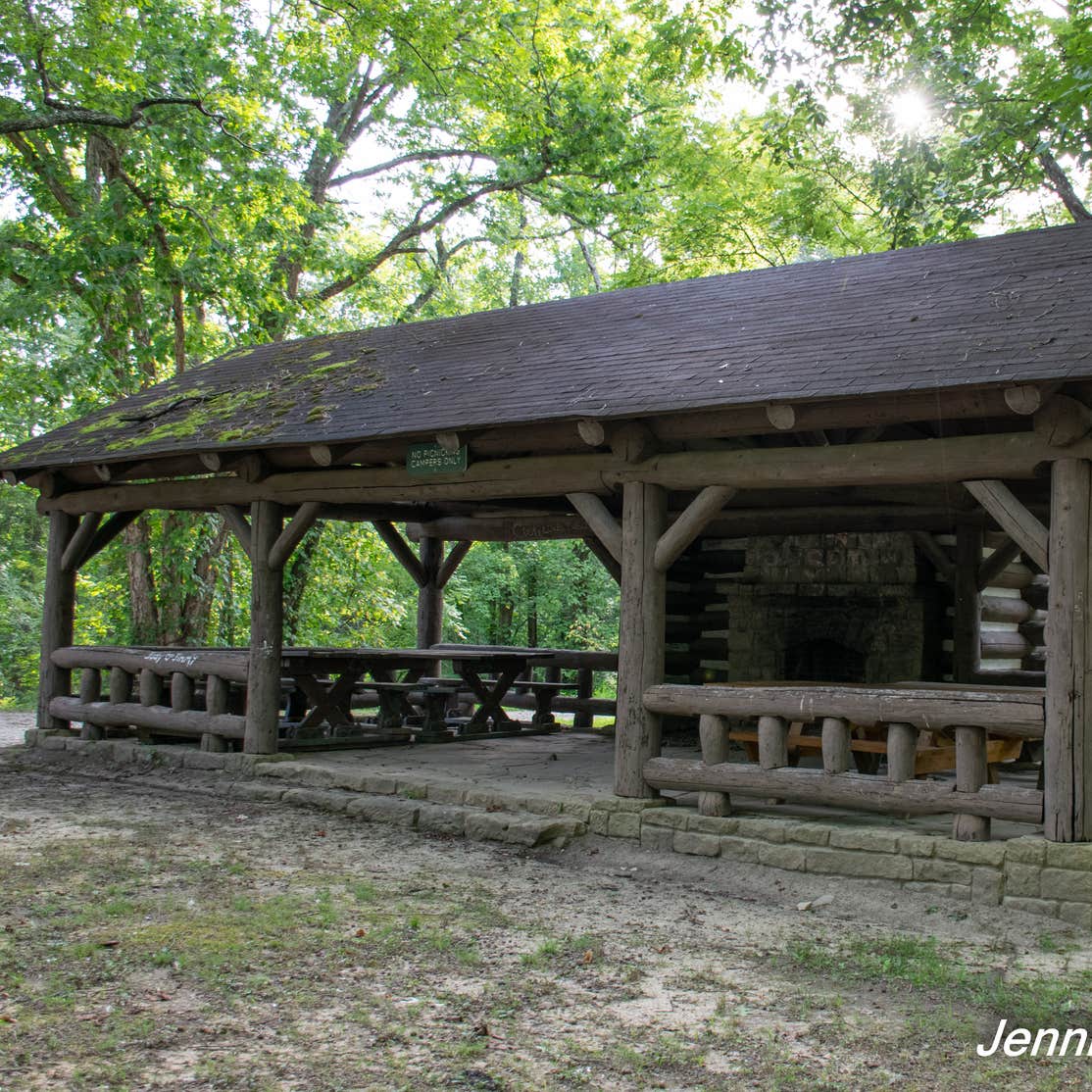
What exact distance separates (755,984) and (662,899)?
150 centimetres

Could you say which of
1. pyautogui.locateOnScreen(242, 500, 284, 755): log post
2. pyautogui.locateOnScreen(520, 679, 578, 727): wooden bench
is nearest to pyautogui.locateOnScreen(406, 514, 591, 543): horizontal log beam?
pyautogui.locateOnScreen(520, 679, 578, 727): wooden bench

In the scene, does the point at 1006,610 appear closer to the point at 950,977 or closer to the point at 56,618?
the point at 950,977

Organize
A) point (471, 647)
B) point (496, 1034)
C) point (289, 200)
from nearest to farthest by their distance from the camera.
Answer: point (496, 1034), point (471, 647), point (289, 200)

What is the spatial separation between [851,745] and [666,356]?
2.95 meters

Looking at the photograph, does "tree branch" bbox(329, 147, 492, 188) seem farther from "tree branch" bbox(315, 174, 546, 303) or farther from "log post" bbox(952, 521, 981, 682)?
"log post" bbox(952, 521, 981, 682)

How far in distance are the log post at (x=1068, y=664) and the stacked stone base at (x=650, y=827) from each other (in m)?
0.19

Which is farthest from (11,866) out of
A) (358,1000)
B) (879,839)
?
(879,839)

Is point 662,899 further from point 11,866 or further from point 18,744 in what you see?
point 18,744

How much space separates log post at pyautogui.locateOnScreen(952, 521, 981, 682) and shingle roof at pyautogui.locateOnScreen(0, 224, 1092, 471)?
8.92 feet

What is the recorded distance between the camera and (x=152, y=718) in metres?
10.4

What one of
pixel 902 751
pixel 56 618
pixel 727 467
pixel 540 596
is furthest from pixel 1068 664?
pixel 540 596

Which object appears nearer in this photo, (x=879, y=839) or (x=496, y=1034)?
(x=496, y=1034)

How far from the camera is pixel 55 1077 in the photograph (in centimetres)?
353

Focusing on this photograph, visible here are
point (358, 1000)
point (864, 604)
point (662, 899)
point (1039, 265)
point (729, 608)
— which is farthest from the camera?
point (729, 608)
